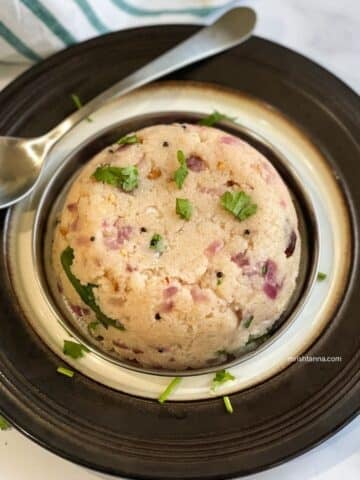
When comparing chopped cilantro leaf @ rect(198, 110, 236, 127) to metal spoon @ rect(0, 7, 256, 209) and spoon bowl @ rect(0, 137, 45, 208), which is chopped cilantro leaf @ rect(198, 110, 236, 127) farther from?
spoon bowl @ rect(0, 137, 45, 208)

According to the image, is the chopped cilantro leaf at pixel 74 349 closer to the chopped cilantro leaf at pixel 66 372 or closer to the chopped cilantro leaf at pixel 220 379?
the chopped cilantro leaf at pixel 66 372

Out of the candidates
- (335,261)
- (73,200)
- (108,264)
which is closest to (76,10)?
(73,200)

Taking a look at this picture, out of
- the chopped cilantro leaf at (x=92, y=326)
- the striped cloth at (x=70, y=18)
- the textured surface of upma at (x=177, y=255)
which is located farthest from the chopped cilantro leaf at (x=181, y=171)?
the striped cloth at (x=70, y=18)

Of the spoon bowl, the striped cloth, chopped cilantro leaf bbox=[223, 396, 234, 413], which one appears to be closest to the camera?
chopped cilantro leaf bbox=[223, 396, 234, 413]

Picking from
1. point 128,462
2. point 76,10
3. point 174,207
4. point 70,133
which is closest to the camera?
point 128,462

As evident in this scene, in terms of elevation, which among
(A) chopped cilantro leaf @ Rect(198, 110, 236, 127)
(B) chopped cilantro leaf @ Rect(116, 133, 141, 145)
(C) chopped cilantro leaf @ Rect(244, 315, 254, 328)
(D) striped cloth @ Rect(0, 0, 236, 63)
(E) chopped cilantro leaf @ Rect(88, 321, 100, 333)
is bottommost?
(E) chopped cilantro leaf @ Rect(88, 321, 100, 333)

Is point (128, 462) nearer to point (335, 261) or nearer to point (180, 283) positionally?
point (180, 283)

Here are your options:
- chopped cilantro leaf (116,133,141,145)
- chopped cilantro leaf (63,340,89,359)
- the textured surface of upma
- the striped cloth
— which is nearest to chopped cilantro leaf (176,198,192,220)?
the textured surface of upma

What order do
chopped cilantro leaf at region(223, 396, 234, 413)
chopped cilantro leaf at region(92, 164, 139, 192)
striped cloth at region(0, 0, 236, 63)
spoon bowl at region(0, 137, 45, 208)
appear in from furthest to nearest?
striped cloth at region(0, 0, 236, 63), spoon bowl at region(0, 137, 45, 208), chopped cilantro leaf at region(92, 164, 139, 192), chopped cilantro leaf at region(223, 396, 234, 413)
